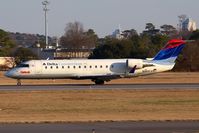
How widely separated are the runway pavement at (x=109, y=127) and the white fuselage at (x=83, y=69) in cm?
3071

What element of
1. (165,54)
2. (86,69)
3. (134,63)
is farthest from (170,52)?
(86,69)

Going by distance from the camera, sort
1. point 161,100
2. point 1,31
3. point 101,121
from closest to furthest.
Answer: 1. point 101,121
2. point 161,100
3. point 1,31

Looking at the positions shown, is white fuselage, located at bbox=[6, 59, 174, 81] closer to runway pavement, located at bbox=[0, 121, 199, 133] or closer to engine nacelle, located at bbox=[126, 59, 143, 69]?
engine nacelle, located at bbox=[126, 59, 143, 69]

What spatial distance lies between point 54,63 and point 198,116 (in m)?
29.8

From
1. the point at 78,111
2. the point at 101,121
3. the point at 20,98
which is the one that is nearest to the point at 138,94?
the point at 20,98

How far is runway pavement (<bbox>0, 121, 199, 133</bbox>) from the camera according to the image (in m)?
17.7

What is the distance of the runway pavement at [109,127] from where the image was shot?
17672 mm

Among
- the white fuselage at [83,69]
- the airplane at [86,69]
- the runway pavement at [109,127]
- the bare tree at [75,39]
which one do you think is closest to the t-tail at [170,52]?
the airplane at [86,69]

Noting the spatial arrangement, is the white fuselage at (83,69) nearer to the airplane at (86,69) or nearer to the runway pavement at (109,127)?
the airplane at (86,69)

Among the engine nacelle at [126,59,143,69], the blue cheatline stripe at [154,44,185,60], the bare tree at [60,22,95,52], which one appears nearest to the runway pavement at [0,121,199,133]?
the engine nacelle at [126,59,143,69]

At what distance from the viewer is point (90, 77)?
168 ft

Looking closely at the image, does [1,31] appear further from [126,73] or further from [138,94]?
[138,94]

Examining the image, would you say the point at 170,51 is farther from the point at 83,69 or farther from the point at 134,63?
the point at 83,69

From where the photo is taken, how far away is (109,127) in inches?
741
